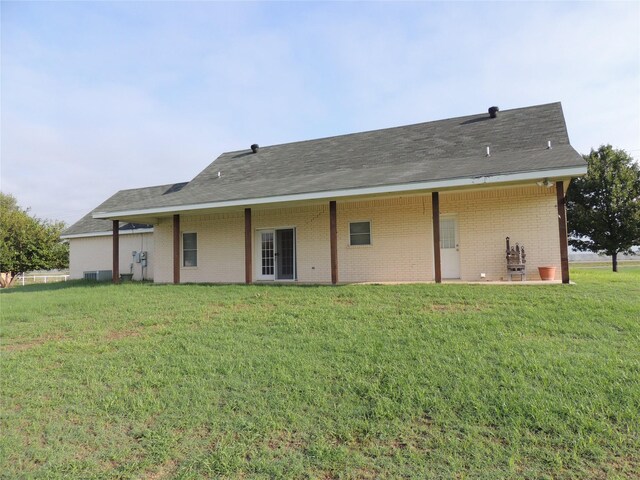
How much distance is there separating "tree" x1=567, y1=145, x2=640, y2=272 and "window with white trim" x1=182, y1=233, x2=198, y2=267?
1972 cm

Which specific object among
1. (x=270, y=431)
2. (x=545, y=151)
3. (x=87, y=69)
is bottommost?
(x=270, y=431)

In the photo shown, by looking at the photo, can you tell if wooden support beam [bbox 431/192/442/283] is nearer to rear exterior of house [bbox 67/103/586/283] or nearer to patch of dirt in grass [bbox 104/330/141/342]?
rear exterior of house [bbox 67/103/586/283]

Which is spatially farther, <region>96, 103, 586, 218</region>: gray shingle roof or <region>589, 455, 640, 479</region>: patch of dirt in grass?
<region>96, 103, 586, 218</region>: gray shingle roof

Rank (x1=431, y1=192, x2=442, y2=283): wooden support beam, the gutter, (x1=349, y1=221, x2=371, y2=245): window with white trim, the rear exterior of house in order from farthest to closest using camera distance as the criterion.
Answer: (x1=349, y1=221, x2=371, y2=245): window with white trim, the rear exterior of house, (x1=431, y1=192, x2=442, y2=283): wooden support beam, the gutter

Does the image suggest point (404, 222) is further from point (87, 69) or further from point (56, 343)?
point (87, 69)

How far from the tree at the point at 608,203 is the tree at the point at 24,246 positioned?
3140 cm

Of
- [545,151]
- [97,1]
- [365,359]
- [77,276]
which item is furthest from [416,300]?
[77,276]

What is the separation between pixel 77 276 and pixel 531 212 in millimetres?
20820

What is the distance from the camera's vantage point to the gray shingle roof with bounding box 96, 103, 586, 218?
35.6ft

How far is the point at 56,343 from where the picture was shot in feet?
23.0

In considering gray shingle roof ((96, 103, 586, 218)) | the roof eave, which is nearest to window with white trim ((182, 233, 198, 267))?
gray shingle roof ((96, 103, 586, 218))

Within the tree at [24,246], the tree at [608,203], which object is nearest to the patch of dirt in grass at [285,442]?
the tree at [608,203]

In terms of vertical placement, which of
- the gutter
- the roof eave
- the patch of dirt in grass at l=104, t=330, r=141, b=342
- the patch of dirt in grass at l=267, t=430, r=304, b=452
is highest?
the gutter

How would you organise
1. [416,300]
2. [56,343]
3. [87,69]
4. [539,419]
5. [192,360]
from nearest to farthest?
[539,419] < [192,360] < [56,343] < [416,300] < [87,69]
